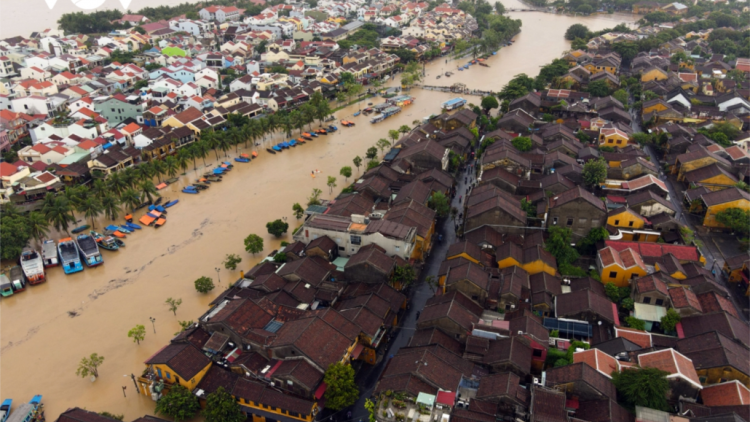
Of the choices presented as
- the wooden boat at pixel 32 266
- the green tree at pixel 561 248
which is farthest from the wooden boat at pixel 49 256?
the green tree at pixel 561 248

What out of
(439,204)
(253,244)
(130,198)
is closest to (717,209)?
(439,204)

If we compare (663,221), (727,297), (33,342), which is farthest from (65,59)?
(727,297)

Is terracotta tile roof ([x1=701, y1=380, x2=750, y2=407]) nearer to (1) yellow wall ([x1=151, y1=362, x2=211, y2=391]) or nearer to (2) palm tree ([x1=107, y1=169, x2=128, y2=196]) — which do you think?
(1) yellow wall ([x1=151, y1=362, x2=211, y2=391])

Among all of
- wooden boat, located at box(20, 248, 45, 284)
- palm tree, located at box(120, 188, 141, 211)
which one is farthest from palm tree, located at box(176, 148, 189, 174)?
wooden boat, located at box(20, 248, 45, 284)

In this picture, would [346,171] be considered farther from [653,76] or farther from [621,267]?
[653,76]

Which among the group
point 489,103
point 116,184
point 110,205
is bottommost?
point 489,103

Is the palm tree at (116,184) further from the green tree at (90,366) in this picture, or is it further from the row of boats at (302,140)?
the green tree at (90,366)

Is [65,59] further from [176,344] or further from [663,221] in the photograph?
[663,221]
